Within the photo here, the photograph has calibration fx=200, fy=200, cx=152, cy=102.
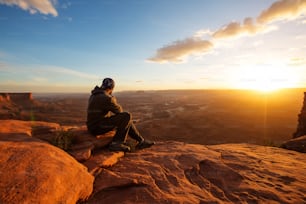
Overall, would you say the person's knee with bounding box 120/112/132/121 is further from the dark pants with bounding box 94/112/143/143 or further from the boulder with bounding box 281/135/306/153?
the boulder with bounding box 281/135/306/153

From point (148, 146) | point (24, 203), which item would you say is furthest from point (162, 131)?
point (24, 203)

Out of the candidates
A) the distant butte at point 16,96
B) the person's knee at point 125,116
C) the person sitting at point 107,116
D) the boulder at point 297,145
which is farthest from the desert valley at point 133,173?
the distant butte at point 16,96

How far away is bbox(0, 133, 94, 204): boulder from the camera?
2.28 meters

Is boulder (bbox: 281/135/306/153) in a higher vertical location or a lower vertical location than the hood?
lower

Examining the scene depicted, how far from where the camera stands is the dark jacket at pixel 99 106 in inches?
191

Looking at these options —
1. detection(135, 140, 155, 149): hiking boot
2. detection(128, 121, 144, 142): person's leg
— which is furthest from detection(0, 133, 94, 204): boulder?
detection(135, 140, 155, 149): hiking boot

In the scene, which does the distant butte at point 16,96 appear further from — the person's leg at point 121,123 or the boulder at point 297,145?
the boulder at point 297,145

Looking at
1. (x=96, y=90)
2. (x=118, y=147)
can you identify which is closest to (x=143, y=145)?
(x=118, y=147)

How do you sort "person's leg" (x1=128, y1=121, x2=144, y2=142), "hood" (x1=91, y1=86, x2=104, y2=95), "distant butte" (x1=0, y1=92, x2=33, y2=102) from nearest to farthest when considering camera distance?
"hood" (x1=91, y1=86, x2=104, y2=95) < "person's leg" (x1=128, y1=121, x2=144, y2=142) < "distant butte" (x1=0, y1=92, x2=33, y2=102)

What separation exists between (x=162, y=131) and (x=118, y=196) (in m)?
22.4

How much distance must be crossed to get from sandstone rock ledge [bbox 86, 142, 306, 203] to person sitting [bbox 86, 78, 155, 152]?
1.52 feet

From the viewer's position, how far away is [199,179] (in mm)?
3660

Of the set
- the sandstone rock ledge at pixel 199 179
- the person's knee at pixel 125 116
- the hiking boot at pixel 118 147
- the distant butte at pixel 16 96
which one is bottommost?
the distant butte at pixel 16 96

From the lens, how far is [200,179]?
3.66 m
